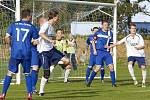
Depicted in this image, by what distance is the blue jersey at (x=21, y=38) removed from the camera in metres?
13.9

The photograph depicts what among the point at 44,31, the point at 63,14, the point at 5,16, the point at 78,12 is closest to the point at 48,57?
the point at 44,31

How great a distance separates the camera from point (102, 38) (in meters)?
19.5

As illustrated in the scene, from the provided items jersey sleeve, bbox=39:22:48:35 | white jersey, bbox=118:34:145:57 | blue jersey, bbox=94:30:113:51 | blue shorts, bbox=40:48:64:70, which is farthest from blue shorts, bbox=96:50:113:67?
jersey sleeve, bbox=39:22:48:35

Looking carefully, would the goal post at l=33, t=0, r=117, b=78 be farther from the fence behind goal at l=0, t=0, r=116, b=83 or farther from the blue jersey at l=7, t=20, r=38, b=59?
the blue jersey at l=7, t=20, r=38, b=59

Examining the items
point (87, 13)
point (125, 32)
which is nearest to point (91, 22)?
point (87, 13)

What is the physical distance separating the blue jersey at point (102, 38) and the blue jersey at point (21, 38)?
18.3 ft

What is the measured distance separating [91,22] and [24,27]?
41.3ft

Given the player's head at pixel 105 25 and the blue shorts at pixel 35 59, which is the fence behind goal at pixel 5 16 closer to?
the player's head at pixel 105 25

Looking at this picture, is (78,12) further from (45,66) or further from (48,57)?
(45,66)

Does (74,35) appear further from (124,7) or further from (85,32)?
(124,7)

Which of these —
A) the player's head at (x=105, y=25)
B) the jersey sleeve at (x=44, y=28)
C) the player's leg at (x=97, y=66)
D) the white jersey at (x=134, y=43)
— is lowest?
the player's leg at (x=97, y=66)

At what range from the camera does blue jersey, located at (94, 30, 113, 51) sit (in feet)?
63.5

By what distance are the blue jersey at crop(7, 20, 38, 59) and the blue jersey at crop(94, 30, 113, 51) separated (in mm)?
5574

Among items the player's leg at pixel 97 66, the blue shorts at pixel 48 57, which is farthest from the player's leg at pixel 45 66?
the player's leg at pixel 97 66
